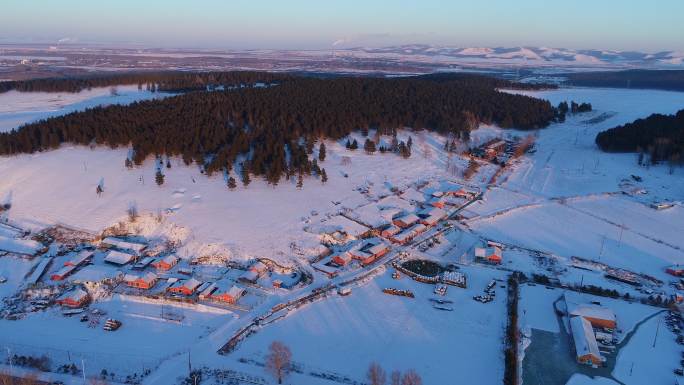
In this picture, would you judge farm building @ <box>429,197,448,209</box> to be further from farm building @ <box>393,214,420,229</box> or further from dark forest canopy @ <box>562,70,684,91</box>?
dark forest canopy @ <box>562,70,684,91</box>

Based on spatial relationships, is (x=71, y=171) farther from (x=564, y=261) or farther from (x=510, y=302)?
(x=564, y=261)

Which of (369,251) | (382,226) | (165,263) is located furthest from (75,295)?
(382,226)

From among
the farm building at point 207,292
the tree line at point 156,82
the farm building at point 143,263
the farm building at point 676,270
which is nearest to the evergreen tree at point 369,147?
the farm building at point 143,263

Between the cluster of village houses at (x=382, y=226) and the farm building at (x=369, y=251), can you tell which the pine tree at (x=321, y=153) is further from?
the farm building at (x=369, y=251)

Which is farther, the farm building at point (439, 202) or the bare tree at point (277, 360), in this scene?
the farm building at point (439, 202)

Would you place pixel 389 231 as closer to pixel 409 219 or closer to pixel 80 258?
pixel 409 219

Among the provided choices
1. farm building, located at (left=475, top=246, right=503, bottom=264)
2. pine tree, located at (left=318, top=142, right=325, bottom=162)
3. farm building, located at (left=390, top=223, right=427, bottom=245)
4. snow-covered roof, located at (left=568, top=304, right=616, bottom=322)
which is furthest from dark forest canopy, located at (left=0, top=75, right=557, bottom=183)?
snow-covered roof, located at (left=568, top=304, right=616, bottom=322)

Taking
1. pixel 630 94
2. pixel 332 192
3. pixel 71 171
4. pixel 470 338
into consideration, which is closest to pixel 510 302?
pixel 470 338
